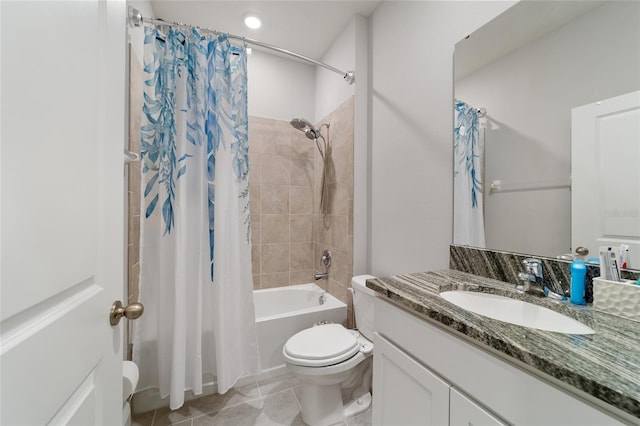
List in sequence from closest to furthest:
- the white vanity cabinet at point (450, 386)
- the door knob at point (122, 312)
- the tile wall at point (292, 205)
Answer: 1. the white vanity cabinet at point (450, 386)
2. the door knob at point (122, 312)
3. the tile wall at point (292, 205)

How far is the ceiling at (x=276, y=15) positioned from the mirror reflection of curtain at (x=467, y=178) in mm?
1194

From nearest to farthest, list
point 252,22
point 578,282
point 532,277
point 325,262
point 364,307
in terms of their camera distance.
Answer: point 578,282, point 532,277, point 364,307, point 252,22, point 325,262

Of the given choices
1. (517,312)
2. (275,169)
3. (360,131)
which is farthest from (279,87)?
(517,312)

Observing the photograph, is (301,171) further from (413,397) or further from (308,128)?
(413,397)

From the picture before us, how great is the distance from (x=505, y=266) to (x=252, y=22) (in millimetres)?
2275

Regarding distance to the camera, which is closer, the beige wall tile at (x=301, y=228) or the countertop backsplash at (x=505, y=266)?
the countertop backsplash at (x=505, y=266)

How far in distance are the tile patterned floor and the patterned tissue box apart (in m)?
1.29

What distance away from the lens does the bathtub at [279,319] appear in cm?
179

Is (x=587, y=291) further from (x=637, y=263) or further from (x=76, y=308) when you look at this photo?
(x=76, y=308)

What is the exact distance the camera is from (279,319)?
181cm

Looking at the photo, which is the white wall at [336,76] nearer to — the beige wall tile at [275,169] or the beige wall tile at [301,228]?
the beige wall tile at [275,169]

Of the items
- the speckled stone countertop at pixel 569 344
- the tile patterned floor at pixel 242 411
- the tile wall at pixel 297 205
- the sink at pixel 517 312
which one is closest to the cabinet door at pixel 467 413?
the speckled stone countertop at pixel 569 344

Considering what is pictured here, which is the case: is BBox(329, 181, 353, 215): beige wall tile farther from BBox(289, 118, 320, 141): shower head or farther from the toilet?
the toilet

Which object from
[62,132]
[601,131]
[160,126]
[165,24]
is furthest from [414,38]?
[62,132]
